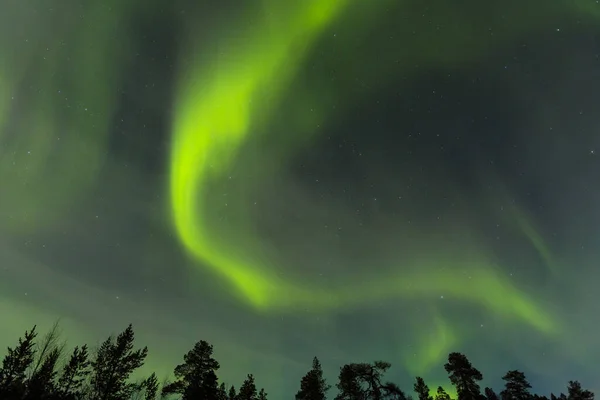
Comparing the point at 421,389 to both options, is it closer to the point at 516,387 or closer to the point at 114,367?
the point at 516,387

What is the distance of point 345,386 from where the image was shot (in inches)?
2046

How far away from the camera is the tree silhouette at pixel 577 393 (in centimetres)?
6543

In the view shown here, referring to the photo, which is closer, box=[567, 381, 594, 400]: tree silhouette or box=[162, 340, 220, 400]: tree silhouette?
box=[162, 340, 220, 400]: tree silhouette

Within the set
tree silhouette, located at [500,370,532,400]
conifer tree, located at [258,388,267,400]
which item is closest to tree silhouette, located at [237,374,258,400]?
conifer tree, located at [258,388,267,400]

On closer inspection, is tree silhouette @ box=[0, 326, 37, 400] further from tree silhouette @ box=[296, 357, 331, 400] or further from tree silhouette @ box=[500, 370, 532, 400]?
tree silhouette @ box=[500, 370, 532, 400]

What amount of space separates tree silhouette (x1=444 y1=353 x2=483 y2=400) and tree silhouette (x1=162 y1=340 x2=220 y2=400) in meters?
35.8

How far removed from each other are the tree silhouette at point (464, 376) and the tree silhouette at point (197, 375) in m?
35.8

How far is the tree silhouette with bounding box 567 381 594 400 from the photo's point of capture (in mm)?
65431

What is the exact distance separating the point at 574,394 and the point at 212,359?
66872 mm

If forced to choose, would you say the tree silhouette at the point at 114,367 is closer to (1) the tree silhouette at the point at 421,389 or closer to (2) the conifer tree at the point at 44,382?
(2) the conifer tree at the point at 44,382

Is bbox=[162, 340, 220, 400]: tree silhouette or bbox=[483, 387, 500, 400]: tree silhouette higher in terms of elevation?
bbox=[483, 387, 500, 400]: tree silhouette

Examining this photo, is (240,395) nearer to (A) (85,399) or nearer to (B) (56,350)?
(A) (85,399)

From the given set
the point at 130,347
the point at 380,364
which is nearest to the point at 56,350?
the point at 130,347

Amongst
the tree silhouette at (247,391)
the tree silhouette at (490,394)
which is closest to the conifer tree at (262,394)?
the tree silhouette at (247,391)
